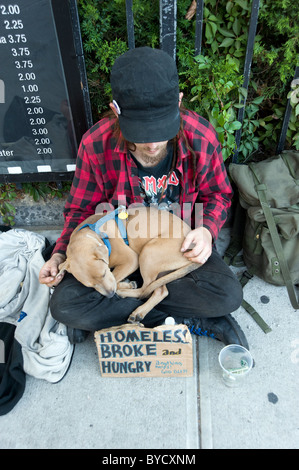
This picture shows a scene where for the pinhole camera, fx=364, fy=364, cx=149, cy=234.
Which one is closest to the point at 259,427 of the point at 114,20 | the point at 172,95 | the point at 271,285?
the point at 271,285

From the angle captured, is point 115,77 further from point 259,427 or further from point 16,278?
point 259,427

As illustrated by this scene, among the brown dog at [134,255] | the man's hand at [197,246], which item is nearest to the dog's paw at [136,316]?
the brown dog at [134,255]

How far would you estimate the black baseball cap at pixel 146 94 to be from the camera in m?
1.67

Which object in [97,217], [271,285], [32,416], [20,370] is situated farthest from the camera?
[271,285]

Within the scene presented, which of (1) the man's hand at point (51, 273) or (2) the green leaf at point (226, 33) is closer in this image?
(1) the man's hand at point (51, 273)

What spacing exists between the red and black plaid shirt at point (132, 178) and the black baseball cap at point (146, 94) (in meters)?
0.35

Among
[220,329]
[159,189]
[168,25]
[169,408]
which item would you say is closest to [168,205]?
[159,189]

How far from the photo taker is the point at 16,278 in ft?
8.54

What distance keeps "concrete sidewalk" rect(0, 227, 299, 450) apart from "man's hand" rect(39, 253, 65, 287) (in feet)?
1.68

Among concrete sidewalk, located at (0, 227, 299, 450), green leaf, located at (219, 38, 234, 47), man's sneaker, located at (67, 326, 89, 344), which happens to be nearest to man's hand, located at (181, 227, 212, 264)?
concrete sidewalk, located at (0, 227, 299, 450)

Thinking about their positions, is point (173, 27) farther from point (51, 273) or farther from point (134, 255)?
point (51, 273)

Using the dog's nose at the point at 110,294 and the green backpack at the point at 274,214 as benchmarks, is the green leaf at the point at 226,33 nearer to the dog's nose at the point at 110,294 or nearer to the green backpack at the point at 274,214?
the green backpack at the point at 274,214

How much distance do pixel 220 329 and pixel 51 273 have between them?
1.11m

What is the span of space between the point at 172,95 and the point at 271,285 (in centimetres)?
163
